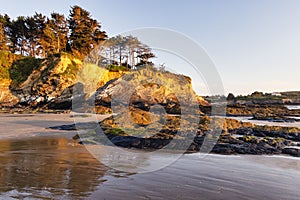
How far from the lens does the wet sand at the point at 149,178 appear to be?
12.6ft

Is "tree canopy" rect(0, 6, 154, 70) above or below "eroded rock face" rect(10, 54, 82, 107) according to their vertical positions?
above

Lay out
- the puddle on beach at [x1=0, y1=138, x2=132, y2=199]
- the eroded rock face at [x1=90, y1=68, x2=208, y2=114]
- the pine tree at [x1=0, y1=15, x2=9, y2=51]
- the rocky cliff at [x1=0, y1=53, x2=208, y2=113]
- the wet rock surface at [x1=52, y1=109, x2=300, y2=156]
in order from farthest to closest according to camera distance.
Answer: the pine tree at [x1=0, y1=15, x2=9, y2=51]
the rocky cliff at [x1=0, y1=53, x2=208, y2=113]
the eroded rock face at [x1=90, y1=68, x2=208, y2=114]
the wet rock surface at [x1=52, y1=109, x2=300, y2=156]
the puddle on beach at [x1=0, y1=138, x2=132, y2=199]

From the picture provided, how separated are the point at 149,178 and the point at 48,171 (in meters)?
2.04

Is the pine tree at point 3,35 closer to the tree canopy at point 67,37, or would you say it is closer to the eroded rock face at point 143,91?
the tree canopy at point 67,37

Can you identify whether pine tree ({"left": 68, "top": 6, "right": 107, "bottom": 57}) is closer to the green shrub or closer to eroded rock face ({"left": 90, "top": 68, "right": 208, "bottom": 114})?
the green shrub

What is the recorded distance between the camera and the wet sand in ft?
12.6

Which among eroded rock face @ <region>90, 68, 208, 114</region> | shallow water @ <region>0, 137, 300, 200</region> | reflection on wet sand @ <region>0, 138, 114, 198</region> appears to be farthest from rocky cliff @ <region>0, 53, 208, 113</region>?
shallow water @ <region>0, 137, 300, 200</region>

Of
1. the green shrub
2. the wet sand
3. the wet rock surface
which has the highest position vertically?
the green shrub

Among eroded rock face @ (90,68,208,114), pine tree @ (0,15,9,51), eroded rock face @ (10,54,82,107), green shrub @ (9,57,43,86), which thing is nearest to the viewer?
eroded rock face @ (90,68,208,114)

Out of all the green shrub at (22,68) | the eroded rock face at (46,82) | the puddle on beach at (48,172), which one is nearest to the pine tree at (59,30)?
the green shrub at (22,68)

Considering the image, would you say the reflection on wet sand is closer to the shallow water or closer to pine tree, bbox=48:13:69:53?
the shallow water

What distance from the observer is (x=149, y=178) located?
4.75 meters

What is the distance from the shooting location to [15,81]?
3556cm

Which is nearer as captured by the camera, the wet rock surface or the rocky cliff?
the wet rock surface
